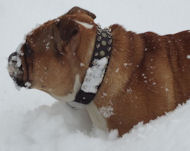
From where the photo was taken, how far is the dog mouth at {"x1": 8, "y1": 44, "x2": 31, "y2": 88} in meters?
2.89

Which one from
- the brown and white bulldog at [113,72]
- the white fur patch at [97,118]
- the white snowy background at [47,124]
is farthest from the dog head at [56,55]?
the white snowy background at [47,124]

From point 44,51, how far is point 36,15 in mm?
2846

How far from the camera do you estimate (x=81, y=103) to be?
296 centimetres

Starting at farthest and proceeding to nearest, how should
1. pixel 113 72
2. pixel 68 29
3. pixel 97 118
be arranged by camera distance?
1. pixel 97 118
2. pixel 113 72
3. pixel 68 29

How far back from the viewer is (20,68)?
2.93 m

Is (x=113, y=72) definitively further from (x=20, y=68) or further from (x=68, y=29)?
(x=20, y=68)

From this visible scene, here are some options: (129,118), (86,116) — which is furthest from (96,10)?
(129,118)

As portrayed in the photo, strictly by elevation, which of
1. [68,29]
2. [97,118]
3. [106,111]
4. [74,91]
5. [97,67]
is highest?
[68,29]

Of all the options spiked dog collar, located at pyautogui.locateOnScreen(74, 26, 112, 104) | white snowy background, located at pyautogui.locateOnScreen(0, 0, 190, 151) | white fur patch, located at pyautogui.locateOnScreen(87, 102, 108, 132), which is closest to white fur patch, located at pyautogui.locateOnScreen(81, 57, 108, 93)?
spiked dog collar, located at pyautogui.locateOnScreen(74, 26, 112, 104)

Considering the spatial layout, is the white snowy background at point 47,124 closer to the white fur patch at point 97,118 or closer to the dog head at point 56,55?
the white fur patch at point 97,118

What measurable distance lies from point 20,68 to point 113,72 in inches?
33.3

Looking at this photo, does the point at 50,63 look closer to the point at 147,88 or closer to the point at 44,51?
the point at 44,51

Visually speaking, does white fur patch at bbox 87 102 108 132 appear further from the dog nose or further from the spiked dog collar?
the dog nose

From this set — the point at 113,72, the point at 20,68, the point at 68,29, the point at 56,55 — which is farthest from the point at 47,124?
the point at 68,29
